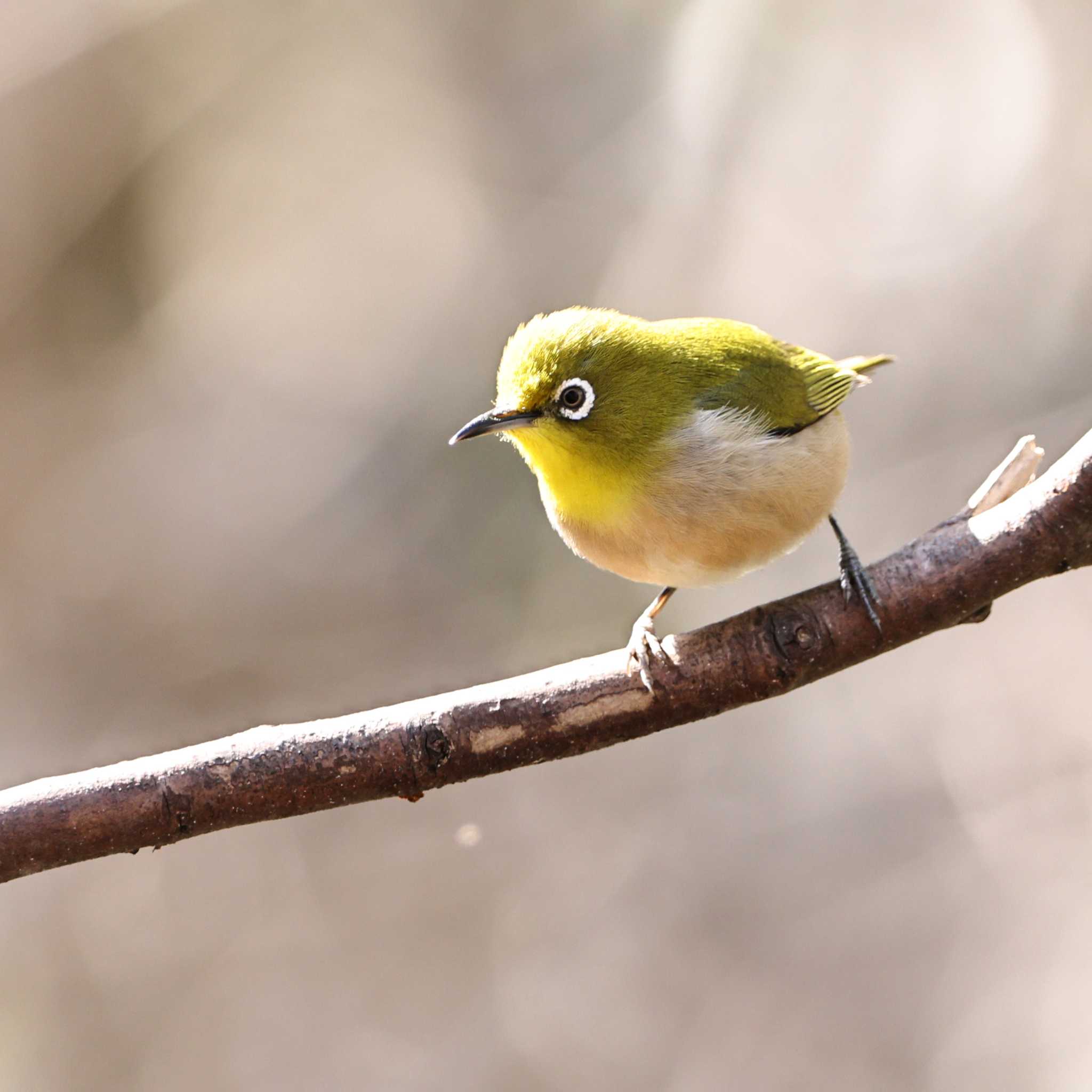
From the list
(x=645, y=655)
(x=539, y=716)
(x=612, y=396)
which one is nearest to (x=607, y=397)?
(x=612, y=396)

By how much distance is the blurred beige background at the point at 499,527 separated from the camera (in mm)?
8234

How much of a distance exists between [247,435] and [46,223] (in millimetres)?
2320

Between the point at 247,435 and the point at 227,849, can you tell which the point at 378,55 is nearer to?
the point at 247,435

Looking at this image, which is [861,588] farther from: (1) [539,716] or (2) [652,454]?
(1) [539,716]

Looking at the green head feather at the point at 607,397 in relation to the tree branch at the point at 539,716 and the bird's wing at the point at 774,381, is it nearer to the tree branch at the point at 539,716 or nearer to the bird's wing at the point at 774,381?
the bird's wing at the point at 774,381

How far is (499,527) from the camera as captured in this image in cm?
906

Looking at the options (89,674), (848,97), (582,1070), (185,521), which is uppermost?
(848,97)

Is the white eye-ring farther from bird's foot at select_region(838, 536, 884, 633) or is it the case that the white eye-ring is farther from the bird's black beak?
bird's foot at select_region(838, 536, 884, 633)

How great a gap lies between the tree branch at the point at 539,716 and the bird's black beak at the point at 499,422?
1021mm

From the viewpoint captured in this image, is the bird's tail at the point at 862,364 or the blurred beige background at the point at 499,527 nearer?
the bird's tail at the point at 862,364

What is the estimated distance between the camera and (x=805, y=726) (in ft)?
29.2

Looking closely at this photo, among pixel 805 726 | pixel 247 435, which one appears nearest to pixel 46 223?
pixel 247 435

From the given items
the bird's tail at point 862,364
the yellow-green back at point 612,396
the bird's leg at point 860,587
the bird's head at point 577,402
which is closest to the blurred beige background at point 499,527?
the bird's tail at point 862,364

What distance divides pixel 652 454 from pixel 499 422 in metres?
0.62
